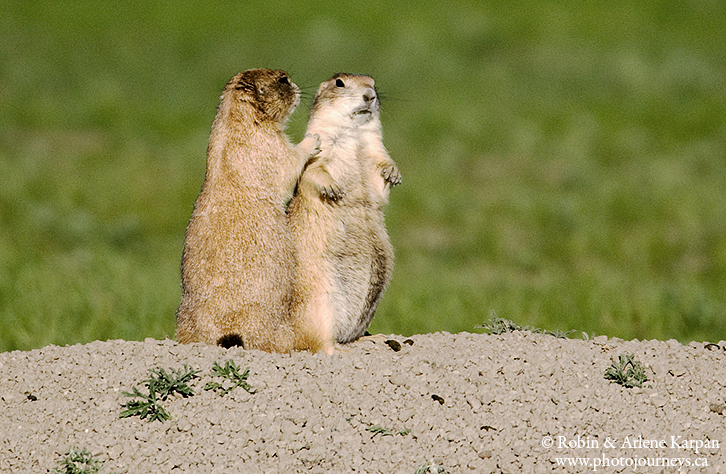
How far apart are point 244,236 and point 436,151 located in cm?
1100

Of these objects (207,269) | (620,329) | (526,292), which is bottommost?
(207,269)

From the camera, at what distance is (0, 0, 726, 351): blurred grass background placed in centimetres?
934

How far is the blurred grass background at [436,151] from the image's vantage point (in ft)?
30.6

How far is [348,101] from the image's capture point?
643 cm

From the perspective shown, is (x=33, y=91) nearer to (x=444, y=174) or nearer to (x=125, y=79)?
(x=125, y=79)

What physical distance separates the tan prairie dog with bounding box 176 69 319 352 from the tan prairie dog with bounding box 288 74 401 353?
183mm

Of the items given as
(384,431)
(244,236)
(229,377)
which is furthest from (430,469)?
(244,236)

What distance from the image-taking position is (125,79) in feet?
A: 63.3

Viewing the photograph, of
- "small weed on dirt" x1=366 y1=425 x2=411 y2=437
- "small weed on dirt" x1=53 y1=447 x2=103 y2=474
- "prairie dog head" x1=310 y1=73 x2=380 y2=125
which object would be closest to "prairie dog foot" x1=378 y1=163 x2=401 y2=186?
"prairie dog head" x1=310 y1=73 x2=380 y2=125

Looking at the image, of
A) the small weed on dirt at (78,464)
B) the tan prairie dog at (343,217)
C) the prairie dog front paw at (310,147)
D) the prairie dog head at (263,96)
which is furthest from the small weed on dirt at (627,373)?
the small weed on dirt at (78,464)

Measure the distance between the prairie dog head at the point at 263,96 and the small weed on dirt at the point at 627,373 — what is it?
2.40 m

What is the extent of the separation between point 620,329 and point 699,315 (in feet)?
2.98

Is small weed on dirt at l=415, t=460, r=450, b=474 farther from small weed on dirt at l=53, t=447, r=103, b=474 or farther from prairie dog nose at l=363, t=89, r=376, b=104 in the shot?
prairie dog nose at l=363, t=89, r=376, b=104

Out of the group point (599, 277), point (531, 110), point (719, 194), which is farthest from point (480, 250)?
point (531, 110)
